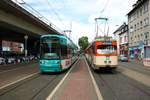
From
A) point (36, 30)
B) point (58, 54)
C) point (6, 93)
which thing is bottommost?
point (6, 93)

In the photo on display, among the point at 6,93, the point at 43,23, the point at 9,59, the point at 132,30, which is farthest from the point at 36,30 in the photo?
the point at 132,30

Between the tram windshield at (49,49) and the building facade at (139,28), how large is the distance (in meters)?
41.3

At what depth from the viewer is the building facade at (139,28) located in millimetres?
63031

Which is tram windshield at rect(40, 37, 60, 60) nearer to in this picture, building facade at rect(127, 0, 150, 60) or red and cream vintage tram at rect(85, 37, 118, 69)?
red and cream vintage tram at rect(85, 37, 118, 69)

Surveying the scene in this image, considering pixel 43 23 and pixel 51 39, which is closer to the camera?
pixel 51 39

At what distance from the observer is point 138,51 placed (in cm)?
7100

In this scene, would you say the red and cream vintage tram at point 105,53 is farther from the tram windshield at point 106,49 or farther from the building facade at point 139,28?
the building facade at point 139,28

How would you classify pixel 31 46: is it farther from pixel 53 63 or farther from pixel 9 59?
pixel 53 63

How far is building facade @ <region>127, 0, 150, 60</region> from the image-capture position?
6303 cm

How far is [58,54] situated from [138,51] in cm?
5052

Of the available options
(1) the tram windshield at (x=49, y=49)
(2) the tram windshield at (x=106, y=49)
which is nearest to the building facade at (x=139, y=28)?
(2) the tram windshield at (x=106, y=49)

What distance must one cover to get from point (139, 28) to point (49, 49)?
163 feet

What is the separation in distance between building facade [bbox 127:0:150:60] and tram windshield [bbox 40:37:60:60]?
41268 mm

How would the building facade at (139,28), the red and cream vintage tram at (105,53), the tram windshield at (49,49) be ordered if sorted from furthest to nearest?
the building facade at (139,28), the red and cream vintage tram at (105,53), the tram windshield at (49,49)
